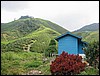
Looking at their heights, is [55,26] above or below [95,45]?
above

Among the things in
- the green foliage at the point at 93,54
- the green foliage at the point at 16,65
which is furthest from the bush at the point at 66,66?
the green foliage at the point at 16,65

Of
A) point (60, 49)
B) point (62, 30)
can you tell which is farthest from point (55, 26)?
point (60, 49)

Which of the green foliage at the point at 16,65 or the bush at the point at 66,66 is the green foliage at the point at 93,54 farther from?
the green foliage at the point at 16,65

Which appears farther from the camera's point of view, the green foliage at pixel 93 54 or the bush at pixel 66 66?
the green foliage at pixel 93 54

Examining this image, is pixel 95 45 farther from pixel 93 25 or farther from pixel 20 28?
pixel 93 25

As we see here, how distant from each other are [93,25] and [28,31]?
6348 cm

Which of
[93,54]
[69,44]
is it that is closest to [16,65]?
[69,44]

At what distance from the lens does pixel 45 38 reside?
58719mm

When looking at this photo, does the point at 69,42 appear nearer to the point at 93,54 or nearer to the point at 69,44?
the point at 69,44

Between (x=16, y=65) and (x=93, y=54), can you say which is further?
(x=16, y=65)

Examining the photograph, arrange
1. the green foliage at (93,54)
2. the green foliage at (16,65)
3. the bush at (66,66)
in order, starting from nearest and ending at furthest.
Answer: the bush at (66,66) → the green foliage at (16,65) → the green foliage at (93,54)

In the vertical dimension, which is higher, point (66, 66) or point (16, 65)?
point (66, 66)

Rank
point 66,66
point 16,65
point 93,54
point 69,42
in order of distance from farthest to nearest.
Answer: point 69,42
point 16,65
point 93,54
point 66,66

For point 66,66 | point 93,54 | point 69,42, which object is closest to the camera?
point 66,66
